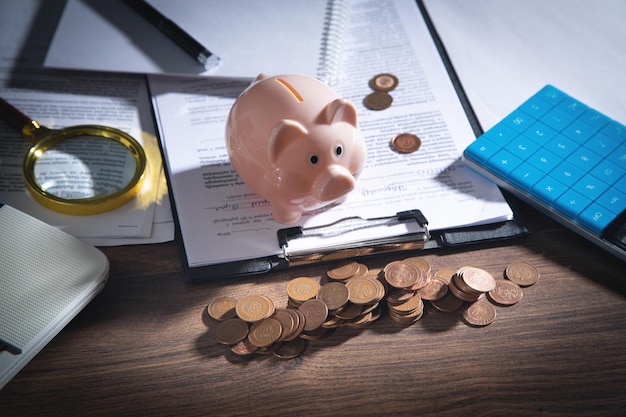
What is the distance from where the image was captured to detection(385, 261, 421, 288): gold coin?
0.74m

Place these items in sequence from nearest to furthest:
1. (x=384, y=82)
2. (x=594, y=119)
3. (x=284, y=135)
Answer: (x=284, y=135), (x=594, y=119), (x=384, y=82)

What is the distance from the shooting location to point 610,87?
97cm

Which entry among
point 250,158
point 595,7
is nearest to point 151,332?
point 250,158

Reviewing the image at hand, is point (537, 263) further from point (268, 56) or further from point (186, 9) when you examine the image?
point (186, 9)

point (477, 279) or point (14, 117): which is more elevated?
point (14, 117)

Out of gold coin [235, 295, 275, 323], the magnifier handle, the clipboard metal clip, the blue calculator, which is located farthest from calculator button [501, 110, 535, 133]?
the magnifier handle

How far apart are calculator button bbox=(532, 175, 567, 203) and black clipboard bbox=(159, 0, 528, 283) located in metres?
0.04

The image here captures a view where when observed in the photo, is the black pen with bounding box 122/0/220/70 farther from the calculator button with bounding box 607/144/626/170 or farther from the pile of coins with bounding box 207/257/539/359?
the calculator button with bounding box 607/144/626/170

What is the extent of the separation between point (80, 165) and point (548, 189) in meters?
0.65

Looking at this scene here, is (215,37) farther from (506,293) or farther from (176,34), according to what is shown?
(506,293)

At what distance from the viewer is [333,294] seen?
2.43ft

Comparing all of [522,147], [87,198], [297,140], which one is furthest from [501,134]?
[87,198]

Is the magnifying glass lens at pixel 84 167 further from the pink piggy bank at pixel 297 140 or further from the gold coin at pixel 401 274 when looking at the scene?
the gold coin at pixel 401 274

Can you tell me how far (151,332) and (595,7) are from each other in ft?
3.17
